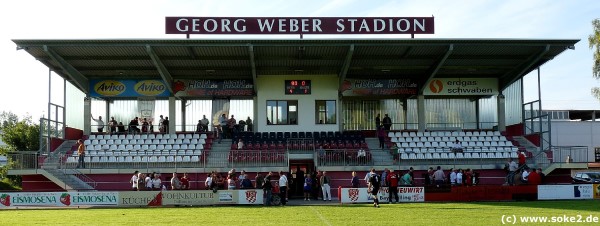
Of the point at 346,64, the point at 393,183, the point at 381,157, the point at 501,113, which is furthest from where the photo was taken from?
the point at 501,113

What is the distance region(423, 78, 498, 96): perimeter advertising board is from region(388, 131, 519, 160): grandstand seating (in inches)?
110

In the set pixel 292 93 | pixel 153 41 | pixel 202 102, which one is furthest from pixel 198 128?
pixel 153 41

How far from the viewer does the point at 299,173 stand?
35812 mm

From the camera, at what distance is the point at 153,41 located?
109 ft

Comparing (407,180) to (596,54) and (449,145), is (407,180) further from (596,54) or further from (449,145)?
(596,54)

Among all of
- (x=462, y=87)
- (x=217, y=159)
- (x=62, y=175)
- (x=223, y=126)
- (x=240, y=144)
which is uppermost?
(x=462, y=87)

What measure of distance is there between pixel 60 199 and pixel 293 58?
1396 cm

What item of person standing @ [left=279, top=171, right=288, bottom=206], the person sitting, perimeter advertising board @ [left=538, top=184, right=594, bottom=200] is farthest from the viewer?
the person sitting

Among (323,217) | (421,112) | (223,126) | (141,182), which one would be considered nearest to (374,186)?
(323,217)

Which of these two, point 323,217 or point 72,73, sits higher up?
point 72,73

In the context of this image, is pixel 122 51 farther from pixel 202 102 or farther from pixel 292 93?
pixel 292 93

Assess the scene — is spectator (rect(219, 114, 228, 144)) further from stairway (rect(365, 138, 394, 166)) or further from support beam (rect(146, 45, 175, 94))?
stairway (rect(365, 138, 394, 166))

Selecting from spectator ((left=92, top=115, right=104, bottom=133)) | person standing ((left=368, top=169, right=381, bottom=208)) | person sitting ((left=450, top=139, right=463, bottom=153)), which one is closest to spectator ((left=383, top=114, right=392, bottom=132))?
person sitting ((left=450, top=139, right=463, bottom=153))

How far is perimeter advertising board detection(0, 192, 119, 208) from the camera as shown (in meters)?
28.3
